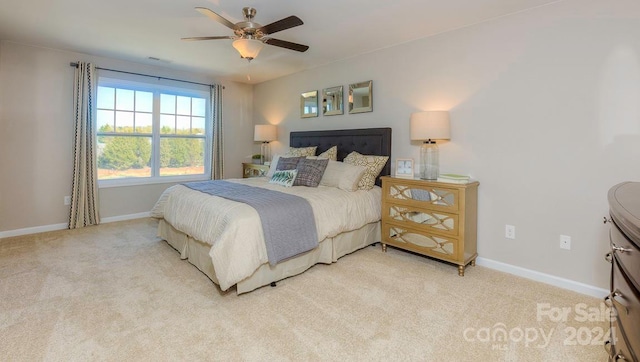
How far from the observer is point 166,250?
3.31 m

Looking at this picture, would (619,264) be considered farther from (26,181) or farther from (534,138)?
(26,181)

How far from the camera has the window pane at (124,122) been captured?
14.9 ft

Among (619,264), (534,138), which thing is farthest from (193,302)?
(534,138)

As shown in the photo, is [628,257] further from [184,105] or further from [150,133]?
[184,105]

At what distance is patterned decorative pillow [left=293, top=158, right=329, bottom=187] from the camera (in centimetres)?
355

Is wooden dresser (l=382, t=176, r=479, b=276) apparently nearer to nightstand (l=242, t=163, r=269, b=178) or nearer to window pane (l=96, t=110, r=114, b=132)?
nightstand (l=242, t=163, r=269, b=178)

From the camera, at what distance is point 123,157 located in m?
4.63

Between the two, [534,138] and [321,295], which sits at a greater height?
[534,138]

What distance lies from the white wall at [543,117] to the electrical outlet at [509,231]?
0.12 feet

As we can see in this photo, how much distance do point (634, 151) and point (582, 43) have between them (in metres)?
0.91

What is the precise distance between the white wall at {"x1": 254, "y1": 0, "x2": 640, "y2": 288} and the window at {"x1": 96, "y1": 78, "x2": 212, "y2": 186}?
12.1ft

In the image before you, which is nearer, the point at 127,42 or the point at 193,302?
the point at 193,302

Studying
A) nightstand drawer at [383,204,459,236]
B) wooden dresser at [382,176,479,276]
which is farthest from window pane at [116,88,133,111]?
nightstand drawer at [383,204,459,236]

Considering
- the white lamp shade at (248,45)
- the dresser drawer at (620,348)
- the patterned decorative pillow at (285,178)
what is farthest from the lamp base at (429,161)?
the dresser drawer at (620,348)
